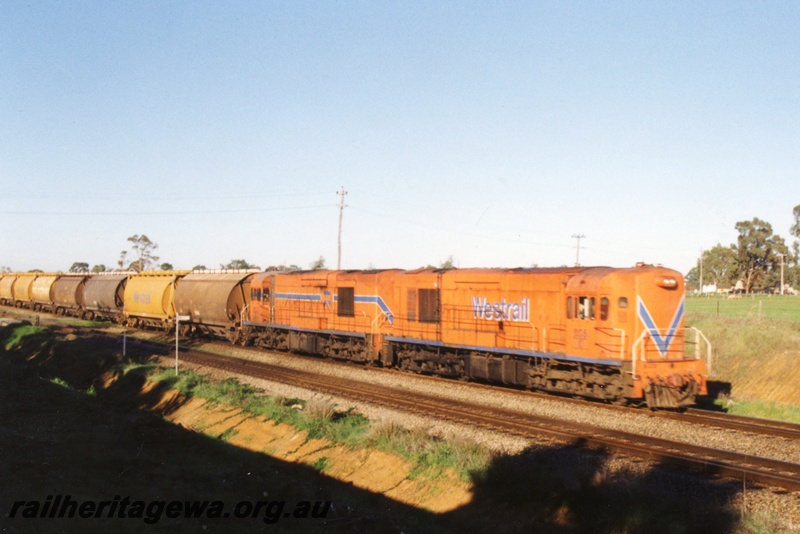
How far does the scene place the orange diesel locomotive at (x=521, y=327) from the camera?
55.7 feet

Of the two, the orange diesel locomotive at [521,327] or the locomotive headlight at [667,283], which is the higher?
the locomotive headlight at [667,283]

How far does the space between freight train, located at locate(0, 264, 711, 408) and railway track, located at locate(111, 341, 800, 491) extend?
2470 mm

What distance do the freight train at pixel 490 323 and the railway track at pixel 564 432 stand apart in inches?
97.2

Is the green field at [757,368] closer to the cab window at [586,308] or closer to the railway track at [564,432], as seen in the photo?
the cab window at [586,308]

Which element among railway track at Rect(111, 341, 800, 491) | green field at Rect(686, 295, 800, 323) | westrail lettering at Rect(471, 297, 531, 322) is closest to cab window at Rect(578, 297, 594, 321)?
westrail lettering at Rect(471, 297, 531, 322)

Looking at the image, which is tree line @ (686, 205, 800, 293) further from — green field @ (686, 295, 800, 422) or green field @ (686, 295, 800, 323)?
green field @ (686, 295, 800, 422)

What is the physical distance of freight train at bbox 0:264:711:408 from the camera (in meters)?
17.1

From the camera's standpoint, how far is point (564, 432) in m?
14.8

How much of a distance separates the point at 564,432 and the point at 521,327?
5.52 meters

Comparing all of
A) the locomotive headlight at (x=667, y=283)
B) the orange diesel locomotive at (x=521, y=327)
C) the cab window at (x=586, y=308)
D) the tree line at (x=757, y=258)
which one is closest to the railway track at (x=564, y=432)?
the orange diesel locomotive at (x=521, y=327)

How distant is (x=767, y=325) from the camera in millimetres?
28875

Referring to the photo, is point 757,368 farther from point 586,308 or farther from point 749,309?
point 749,309

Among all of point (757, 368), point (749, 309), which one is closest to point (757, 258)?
point (749, 309)

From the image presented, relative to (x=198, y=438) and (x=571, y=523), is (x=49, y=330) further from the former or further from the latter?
Result: (x=571, y=523)
